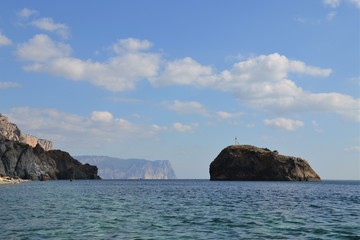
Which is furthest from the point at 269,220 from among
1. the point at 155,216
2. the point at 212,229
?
the point at 155,216

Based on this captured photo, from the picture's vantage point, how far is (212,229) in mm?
34938

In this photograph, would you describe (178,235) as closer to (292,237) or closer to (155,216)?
(292,237)

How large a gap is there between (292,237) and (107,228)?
14.8m

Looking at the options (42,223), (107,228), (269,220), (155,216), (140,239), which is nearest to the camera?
(140,239)

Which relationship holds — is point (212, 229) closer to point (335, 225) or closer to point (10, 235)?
point (335, 225)

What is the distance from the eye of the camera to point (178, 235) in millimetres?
31812

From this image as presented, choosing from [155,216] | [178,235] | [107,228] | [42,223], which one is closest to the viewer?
[178,235]

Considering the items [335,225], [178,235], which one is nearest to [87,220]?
[178,235]

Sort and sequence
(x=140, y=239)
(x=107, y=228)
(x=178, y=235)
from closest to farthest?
(x=140, y=239) < (x=178, y=235) < (x=107, y=228)

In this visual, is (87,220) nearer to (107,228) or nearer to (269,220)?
(107,228)

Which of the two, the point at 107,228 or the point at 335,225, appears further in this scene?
the point at 335,225

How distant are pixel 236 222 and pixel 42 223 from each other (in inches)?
710

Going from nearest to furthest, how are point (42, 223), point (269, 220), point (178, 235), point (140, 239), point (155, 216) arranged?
point (140, 239) → point (178, 235) → point (42, 223) → point (269, 220) → point (155, 216)

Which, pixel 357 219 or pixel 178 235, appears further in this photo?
pixel 357 219
